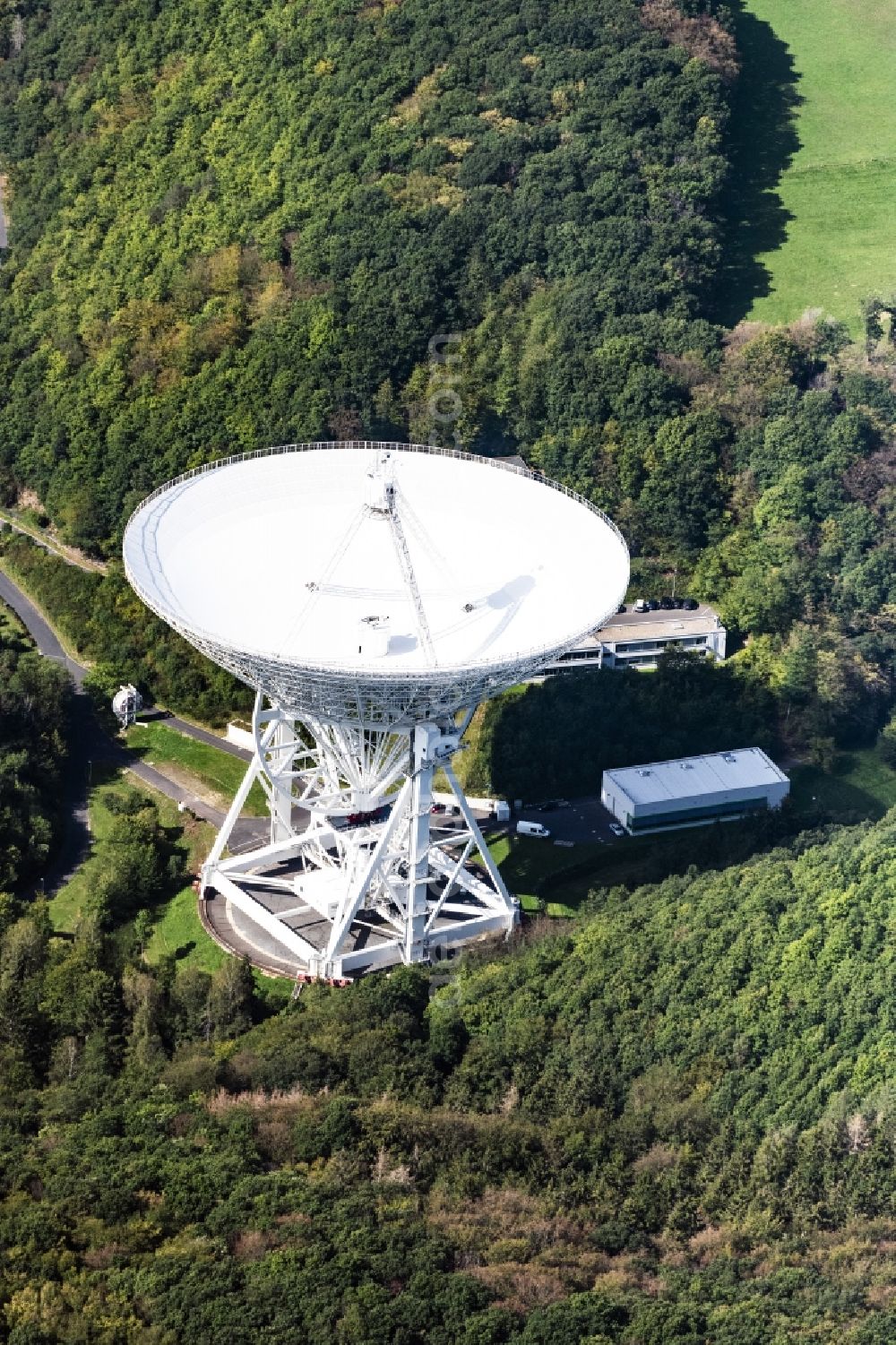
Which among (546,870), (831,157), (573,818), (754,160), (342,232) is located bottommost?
(573,818)

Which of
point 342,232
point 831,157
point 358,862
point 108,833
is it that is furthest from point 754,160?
point 358,862

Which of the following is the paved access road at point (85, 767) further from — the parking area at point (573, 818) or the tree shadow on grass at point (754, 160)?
the tree shadow on grass at point (754, 160)

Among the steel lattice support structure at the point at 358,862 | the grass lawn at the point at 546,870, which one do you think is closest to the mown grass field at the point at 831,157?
the grass lawn at the point at 546,870

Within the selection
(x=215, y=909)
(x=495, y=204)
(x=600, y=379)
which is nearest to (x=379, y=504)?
(x=215, y=909)

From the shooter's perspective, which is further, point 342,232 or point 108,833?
point 342,232

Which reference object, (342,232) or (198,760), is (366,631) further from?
(342,232)

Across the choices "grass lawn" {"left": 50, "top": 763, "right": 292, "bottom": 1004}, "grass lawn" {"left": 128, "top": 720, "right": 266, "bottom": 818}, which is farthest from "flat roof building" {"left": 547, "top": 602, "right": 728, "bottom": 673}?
"grass lawn" {"left": 50, "top": 763, "right": 292, "bottom": 1004}

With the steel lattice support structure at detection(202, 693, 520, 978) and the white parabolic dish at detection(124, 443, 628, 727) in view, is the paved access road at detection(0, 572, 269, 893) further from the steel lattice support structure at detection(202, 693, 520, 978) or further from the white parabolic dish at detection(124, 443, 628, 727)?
the white parabolic dish at detection(124, 443, 628, 727)

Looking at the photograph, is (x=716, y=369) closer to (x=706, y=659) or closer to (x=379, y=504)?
(x=706, y=659)
